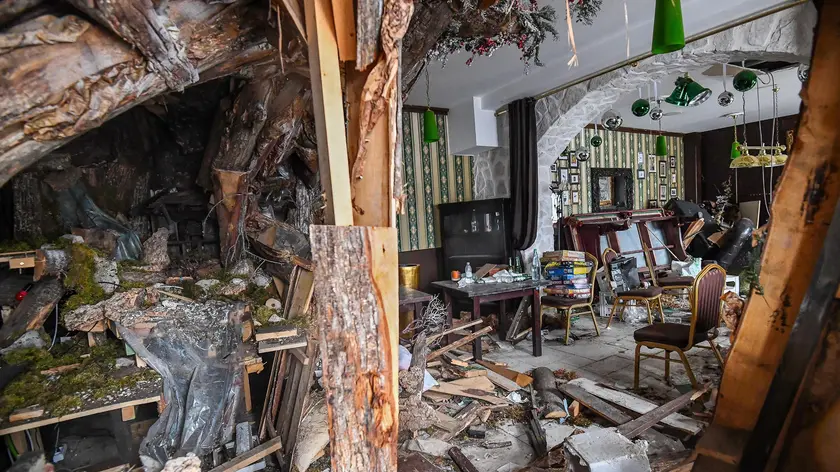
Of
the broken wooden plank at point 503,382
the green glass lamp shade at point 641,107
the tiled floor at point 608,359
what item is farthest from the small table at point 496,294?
the green glass lamp shade at point 641,107

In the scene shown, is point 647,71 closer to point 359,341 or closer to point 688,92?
point 688,92

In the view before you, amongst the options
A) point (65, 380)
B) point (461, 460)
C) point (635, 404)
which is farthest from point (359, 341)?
point (635, 404)

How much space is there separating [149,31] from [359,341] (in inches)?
55.8

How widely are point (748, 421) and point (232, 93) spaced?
3.38m

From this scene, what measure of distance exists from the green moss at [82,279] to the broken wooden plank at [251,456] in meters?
1.40

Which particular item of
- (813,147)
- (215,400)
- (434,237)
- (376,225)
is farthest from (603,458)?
(434,237)

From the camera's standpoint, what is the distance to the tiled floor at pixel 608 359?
12.3 feet

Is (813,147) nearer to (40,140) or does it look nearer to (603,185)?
(40,140)

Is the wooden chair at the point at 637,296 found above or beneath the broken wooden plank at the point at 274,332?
beneath

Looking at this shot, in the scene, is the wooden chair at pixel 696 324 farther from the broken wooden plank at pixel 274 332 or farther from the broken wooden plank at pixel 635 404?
the broken wooden plank at pixel 274 332

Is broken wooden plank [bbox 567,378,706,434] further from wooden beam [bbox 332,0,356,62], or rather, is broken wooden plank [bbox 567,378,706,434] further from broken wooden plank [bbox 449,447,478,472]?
wooden beam [bbox 332,0,356,62]

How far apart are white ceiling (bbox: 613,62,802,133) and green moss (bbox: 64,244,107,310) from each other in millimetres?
6463

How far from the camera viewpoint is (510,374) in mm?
3877

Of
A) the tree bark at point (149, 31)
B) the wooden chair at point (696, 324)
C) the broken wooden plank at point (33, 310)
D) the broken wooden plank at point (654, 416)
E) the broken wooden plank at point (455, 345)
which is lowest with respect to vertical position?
the broken wooden plank at point (654, 416)
